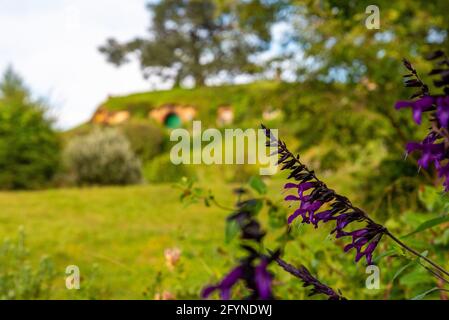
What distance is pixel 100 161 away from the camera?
17.4 meters

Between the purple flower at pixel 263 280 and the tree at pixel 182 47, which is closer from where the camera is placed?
the purple flower at pixel 263 280

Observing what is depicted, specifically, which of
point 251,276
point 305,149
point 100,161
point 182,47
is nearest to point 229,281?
point 251,276

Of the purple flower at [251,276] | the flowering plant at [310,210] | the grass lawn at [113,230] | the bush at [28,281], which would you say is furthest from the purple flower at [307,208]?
the grass lawn at [113,230]

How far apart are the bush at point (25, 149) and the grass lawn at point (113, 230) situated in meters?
3.56

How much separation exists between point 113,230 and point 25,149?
911cm

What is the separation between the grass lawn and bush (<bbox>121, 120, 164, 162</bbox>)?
594 inches

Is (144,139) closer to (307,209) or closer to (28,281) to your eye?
(28,281)

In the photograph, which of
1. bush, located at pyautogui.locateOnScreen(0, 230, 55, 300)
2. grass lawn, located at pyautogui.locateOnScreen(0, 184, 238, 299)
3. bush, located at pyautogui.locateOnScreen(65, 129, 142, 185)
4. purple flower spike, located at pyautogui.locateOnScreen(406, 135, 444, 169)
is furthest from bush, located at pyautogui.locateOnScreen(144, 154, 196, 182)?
purple flower spike, located at pyautogui.locateOnScreen(406, 135, 444, 169)

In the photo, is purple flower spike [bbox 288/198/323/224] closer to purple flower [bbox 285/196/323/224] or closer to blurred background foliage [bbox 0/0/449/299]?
purple flower [bbox 285/196/323/224]

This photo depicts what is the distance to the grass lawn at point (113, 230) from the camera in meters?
6.90

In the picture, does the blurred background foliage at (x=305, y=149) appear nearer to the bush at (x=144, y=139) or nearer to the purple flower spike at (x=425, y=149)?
the purple flower spike at (x=425, y=149)

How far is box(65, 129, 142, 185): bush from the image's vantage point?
17328mm
